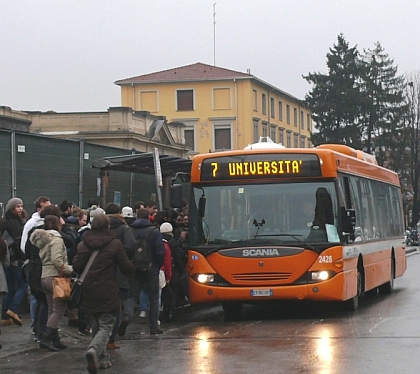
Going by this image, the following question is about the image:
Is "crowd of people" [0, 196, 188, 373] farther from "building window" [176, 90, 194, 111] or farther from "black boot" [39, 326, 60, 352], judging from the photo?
"building window" [176, 90, 194, 111]

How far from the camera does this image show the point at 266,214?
50.0 feet

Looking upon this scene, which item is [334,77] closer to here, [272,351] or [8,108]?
[8,108]

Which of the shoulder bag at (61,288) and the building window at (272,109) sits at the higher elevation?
the building window at (272,109)

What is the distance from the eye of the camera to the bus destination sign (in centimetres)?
1555

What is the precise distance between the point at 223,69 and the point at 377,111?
58.2ft

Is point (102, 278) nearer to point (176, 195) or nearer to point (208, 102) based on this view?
point (176, 195)

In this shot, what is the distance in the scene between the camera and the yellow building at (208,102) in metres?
86.8

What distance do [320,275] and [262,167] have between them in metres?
2.02

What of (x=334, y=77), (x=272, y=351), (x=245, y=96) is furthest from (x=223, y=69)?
(x=272, y=351)

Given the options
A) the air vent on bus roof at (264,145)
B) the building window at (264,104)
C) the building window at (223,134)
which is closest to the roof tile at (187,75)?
the building window at (264,104)

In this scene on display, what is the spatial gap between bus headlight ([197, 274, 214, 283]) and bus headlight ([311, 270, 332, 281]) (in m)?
1.60

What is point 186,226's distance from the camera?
17.1 m

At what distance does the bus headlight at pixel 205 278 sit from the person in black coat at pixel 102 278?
15.4 ft

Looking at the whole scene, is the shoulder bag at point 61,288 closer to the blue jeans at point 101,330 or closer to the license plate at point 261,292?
the blue jeans at point 101,330
